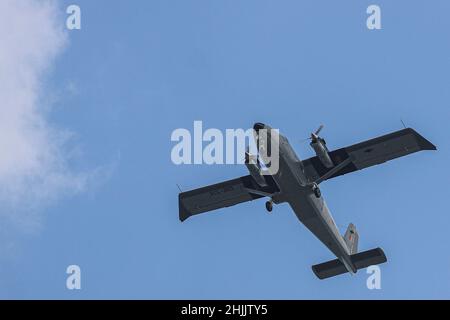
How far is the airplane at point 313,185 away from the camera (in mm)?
50906

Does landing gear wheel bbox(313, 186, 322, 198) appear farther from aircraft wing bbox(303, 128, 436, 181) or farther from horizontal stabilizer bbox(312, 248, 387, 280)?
horizontal stabilizer bbox(312, 248, 387, 280)

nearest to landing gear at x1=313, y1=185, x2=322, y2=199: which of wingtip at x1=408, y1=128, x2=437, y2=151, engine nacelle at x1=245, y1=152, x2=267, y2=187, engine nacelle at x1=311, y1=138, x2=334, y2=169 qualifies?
engine nacelle at x1=311, y1=138, x2=334, y2=169

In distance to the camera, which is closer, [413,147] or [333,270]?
[413,147]

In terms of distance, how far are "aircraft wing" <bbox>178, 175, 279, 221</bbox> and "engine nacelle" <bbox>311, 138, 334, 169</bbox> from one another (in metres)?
5.55

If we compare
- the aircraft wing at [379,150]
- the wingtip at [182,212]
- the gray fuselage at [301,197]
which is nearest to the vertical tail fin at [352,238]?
the gray fuselage at [301,197]

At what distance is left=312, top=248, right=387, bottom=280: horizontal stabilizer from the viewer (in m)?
57.4

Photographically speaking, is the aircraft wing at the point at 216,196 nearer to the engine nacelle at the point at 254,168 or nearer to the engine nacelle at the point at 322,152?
the engine nacelle at the point at 254,168

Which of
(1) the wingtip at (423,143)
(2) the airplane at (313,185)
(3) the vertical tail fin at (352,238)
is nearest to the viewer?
(2) the airplane at (313,185)

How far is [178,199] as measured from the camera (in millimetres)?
57688

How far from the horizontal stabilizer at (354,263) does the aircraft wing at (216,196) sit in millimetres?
6563

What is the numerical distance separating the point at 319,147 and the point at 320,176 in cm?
260
